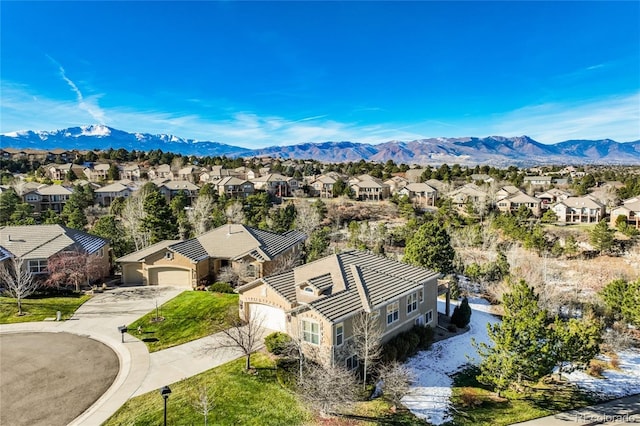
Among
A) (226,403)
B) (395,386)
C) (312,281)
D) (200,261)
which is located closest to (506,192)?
(200,261)

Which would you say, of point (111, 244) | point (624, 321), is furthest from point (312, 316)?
point (111, 244)

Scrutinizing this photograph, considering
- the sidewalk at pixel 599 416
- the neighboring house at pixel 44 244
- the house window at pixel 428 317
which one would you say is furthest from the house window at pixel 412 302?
the neighboring house at pixel 44 244

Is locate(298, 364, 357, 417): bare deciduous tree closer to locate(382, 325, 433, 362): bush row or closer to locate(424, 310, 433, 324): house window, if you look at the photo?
locate(382, 325, 433, 362): bush row

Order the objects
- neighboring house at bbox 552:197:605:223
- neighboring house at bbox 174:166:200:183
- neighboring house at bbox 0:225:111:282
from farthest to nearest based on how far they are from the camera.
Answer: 1. neighboring house at bbox 174:166:200:183
2. neighboring house at bbox 552:197:605:223
3. neighboring house at bbox 0:225:111:282

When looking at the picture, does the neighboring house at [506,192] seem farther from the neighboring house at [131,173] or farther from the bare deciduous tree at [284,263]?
the neighboring house at [131,173]

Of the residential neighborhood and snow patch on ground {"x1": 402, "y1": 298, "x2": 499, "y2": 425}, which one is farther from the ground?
the residential neighborhood

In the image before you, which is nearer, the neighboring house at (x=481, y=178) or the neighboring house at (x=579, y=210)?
the neighboring house at (x=579, y=210)

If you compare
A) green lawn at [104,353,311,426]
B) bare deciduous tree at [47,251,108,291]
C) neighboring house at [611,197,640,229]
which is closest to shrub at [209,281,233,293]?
bare deciduous tree at [47,251,108,291]
